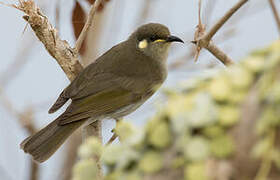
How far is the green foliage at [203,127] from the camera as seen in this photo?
1.46 meters

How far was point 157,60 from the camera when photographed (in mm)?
4828

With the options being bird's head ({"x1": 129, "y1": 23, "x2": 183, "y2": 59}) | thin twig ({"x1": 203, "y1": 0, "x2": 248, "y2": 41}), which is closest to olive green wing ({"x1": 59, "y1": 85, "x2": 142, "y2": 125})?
bird's head ({"x1": 129, "y1": 23, "x2": 183, "y2": 59})

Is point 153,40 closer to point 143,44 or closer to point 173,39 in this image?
point 143,44

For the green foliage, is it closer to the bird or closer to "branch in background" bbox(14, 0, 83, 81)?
"branch in background" bbox(14, 0, 83, 81)

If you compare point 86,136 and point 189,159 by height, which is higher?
point 189,159

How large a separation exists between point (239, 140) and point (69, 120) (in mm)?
2561

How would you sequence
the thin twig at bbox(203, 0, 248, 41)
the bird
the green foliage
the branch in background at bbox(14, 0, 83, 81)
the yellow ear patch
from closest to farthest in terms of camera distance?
the green foliage < the thin twig at bbox(203, 0, 248, 41) < the branch in background at bbox(14, 0, 83, 81) < the bird < the yellow ear patch

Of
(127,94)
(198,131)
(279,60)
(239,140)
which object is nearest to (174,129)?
(198,131)

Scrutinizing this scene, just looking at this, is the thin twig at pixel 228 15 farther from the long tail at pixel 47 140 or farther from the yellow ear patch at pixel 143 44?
the yellow ear patch at pixel 143 44

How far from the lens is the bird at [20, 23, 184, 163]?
3.89m

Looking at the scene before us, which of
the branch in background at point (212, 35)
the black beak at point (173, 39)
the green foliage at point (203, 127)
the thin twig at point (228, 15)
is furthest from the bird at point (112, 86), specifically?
the green foliage at point (203, 127)

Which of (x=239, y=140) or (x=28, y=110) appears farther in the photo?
(x=28, y=110)

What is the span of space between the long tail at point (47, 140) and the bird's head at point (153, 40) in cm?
122

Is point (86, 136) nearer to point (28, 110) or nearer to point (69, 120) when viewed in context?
point (69, 120)
